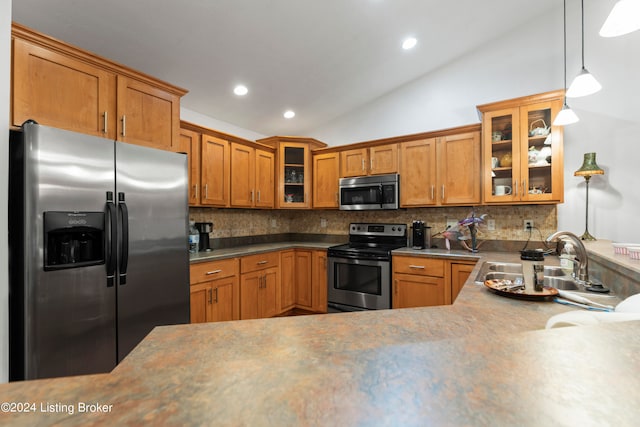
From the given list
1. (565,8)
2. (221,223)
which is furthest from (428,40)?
(221,223)

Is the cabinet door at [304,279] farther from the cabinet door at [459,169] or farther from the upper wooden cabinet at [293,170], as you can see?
the cabinet door at [459,169]

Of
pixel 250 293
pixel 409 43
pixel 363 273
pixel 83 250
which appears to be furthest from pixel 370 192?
pixel 83 250

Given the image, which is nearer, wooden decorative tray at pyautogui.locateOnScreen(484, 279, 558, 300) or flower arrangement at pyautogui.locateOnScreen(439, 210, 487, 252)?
wooden decorative tray at pyautogui.locateOnScreen(484, 279, 558, 300)

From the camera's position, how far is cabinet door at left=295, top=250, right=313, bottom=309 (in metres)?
3.57

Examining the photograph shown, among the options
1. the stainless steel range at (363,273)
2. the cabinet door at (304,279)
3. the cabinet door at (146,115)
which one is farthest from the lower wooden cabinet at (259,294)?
the cabinet door at (146,115)

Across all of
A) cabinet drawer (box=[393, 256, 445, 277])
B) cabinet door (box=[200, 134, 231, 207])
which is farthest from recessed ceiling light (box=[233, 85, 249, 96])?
cabinet drawer (box=[393, 256, 445, 277])

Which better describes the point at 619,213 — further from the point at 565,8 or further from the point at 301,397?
the point at 301,397

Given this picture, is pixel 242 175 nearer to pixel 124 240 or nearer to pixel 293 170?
pixel 293 170

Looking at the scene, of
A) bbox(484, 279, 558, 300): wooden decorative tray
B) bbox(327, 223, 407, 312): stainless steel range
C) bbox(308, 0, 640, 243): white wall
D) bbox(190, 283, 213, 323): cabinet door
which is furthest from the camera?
bbox(327, 223, 407, 312): stainless steel range

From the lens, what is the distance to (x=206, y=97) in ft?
9.78

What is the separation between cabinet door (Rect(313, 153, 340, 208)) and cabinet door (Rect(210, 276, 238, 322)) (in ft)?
5.23

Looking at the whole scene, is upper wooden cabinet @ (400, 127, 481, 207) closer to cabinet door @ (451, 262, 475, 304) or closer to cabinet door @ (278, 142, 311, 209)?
cabinet door @ (451, 262, 475, 304)

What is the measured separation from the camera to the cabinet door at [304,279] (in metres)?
3.57

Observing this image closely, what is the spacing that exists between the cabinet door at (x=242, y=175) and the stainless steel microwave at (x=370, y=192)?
1.16m
